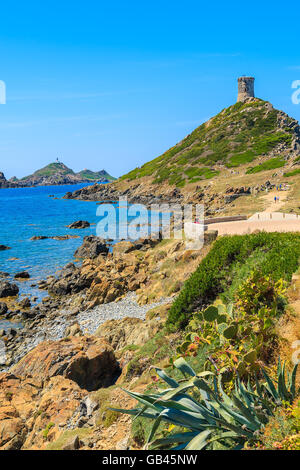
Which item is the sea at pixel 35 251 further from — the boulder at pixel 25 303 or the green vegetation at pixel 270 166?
the green vegetation at pixel 270 166

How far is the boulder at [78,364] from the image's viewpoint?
11711 mm

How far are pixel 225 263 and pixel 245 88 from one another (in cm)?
13801

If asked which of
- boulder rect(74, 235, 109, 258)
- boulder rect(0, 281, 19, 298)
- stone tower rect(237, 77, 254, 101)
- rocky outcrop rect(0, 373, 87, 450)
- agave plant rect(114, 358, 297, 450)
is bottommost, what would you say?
boulder rect(0, 281, 19, 298)

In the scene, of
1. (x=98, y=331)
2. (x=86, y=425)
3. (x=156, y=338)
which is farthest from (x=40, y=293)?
(x=86, y=425)

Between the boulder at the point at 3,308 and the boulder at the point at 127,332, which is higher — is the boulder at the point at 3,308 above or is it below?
below

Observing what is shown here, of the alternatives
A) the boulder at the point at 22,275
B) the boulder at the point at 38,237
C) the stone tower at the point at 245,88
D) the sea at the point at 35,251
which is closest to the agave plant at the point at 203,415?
the sea at the point at 35,251

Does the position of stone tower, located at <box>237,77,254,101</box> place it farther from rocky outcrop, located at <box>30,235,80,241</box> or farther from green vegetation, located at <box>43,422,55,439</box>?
green vegetation, located at <box>43,422,55,439</box>

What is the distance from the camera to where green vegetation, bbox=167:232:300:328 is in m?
11.3

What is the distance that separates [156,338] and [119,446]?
17.7ft

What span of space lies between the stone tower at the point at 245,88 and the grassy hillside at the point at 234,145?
4016 millimetres

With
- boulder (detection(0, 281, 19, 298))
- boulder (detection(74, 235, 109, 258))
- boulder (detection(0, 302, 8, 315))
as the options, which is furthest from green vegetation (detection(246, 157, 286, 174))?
boulder (detection(0, 302, 8, 315))

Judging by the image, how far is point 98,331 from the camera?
17188 mm

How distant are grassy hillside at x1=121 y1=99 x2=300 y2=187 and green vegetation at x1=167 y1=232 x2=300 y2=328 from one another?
2362 inches
